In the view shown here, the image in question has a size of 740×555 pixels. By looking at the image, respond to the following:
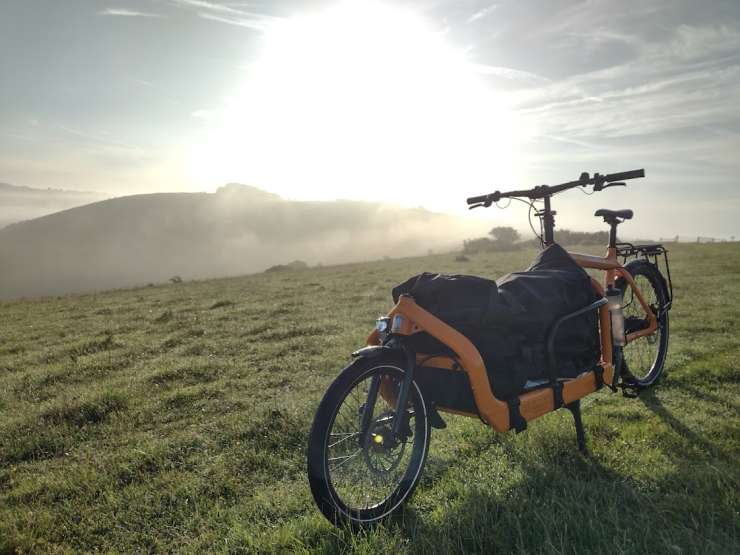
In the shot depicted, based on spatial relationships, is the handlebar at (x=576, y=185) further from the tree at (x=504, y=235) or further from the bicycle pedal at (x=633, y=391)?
the tree at (x=504, y=235)

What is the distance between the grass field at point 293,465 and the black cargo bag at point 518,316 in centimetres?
81

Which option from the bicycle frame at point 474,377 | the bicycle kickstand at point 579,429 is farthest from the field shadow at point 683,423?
the bicycle frame at point 474,377

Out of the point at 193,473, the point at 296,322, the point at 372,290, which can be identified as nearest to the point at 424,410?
the point at 193,473

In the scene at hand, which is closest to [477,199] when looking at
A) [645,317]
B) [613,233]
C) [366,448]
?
[613,233]

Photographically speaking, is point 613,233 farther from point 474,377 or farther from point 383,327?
point 383,327

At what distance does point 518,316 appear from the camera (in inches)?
152

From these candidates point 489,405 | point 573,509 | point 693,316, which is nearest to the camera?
point 573,509

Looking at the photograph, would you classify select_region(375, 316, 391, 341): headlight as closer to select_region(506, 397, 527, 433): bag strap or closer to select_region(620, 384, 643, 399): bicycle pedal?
select_region(506, 397, 527, 433): bag strap

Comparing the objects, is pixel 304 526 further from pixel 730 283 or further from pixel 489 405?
pixel 730 283

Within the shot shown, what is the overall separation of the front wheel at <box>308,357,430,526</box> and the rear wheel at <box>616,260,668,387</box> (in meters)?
3.72

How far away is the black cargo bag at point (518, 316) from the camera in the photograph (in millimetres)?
3611

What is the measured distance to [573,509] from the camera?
3320 mm

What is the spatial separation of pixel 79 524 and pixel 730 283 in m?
17.7

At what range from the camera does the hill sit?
329 ft
